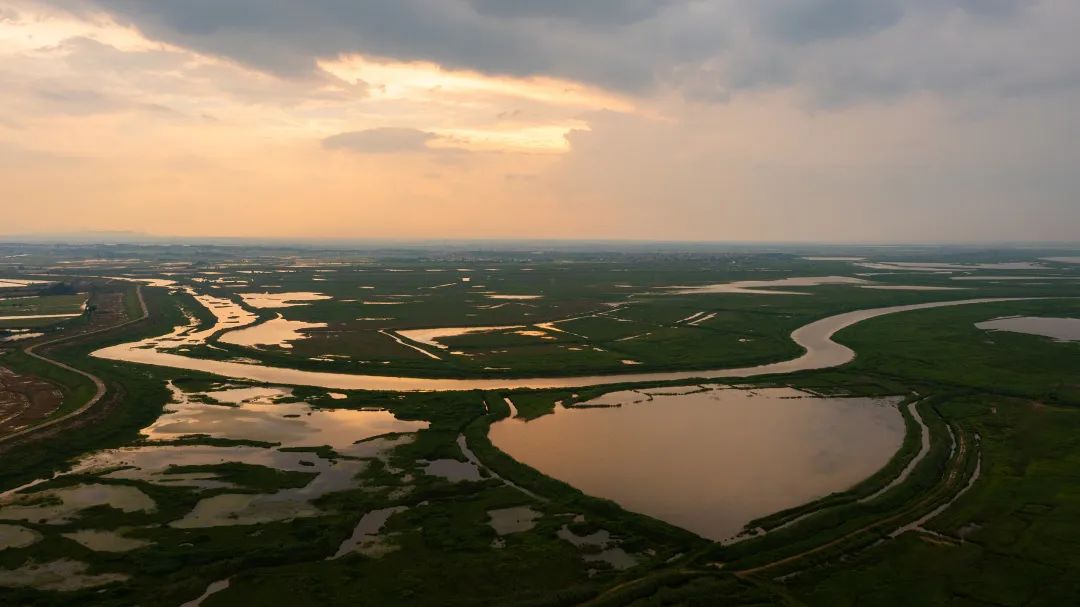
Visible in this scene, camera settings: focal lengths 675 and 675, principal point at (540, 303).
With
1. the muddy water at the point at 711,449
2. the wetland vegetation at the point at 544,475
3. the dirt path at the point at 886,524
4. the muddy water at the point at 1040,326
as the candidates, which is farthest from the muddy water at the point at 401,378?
the muddy water at the point at 1040,326

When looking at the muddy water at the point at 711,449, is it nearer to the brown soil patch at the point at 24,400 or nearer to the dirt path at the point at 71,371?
the dirt path at the point at 71,371

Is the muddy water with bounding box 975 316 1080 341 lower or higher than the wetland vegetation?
higher

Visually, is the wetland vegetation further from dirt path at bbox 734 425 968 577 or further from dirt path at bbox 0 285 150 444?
dirt path at bbox 0 285 150 444

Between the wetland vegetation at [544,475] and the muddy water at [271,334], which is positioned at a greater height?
the muddy water at [271,334]

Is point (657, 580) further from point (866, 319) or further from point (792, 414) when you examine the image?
point (866, 319)

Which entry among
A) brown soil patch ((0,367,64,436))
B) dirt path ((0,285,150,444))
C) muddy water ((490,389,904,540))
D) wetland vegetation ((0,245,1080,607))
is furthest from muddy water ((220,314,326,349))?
muddy water ((490,389,904,540))

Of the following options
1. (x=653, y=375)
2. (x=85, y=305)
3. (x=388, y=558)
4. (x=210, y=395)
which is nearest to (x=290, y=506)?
(x=388, y=558)
